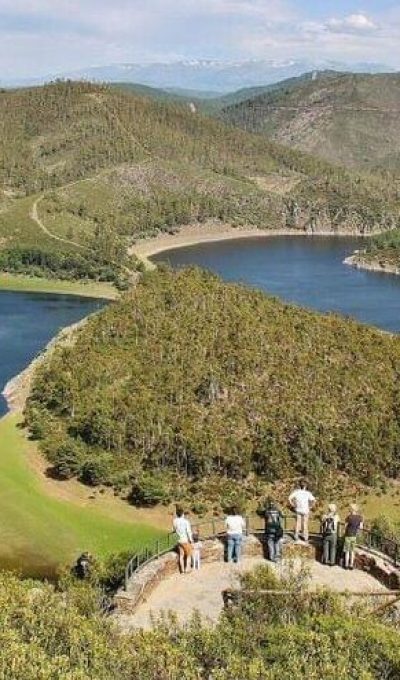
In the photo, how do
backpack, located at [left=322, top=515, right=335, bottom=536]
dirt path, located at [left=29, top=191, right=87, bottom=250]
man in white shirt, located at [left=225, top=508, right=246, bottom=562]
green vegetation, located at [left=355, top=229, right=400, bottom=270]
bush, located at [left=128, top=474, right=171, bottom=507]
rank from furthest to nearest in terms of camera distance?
green vegetation, located at [left=355, top=229, right=400, bottom=270]
dirt path, located at [left=29, top=191, right=87, bottom=250]
bush, located at [left=128, top=474, right=171, bottom=507]
backpack, located at [left=322, top=515, right=335, bottom=536]
man in white shirt, located at [left=225, top=508, right=246, bottom=562]

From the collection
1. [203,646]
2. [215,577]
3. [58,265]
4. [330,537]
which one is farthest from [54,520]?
[58,265]

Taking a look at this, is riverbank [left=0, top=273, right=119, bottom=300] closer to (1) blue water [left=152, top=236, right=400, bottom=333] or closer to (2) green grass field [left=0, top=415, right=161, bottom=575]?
(1) blue water [left=152, top=236, right=400, bottom=333]

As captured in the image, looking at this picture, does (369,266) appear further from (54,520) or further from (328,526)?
(328,526)

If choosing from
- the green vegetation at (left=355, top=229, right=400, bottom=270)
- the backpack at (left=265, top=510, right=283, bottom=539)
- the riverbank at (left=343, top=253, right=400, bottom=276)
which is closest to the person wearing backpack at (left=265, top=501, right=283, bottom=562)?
the backpack at (left=265, top=510, right=283, bottom=539)

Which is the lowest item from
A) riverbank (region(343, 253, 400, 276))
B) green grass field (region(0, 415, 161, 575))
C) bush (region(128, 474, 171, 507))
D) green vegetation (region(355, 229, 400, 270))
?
riverbank (region(343, 253, 400, 276))

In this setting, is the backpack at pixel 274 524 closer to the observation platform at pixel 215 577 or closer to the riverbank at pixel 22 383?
the observation platform at pixel 215 577

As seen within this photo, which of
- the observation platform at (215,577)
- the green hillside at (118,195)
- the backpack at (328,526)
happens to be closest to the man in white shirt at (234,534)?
the observation platform at (215,577)
